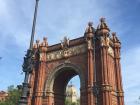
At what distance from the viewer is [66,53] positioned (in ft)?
112

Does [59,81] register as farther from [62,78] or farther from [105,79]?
[105,79]

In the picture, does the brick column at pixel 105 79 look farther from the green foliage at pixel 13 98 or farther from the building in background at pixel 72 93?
the building in background at pixel 72 93

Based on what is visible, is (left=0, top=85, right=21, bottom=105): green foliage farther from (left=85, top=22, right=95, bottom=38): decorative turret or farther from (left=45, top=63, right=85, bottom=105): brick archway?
(left=85, top=22, right=95, bottom=38): decorative turret

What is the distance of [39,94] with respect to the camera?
33406 mm

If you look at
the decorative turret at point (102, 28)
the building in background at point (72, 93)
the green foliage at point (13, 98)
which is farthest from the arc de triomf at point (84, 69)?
the building in background at point (72, 93)

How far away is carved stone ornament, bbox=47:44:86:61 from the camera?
33031mm

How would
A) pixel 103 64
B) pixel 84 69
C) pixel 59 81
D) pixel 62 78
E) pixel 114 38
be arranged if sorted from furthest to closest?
pixel 62 78
pixel 59 81
pixel 114 38
pixel 84 69
pixel 103 64

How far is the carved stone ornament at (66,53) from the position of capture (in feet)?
108

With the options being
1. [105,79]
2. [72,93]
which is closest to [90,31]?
[105,79]

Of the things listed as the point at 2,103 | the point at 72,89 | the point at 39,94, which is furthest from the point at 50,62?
the point at 72,89

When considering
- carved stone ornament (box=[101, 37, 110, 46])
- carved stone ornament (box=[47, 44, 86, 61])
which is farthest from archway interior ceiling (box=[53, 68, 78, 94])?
carved stone ornament (box=[101, 37, 110, 46])

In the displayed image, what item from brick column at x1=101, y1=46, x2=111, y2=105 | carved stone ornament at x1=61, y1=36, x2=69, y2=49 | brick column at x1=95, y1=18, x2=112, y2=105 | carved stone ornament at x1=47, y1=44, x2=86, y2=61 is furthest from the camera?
carved stone ornament at x1=61, y1=36, x2=69, y2=49

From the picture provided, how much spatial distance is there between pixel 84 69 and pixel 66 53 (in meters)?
4.42

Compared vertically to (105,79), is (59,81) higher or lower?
higher
